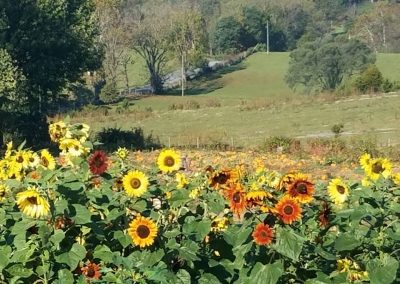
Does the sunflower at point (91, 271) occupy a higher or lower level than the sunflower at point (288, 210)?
lower

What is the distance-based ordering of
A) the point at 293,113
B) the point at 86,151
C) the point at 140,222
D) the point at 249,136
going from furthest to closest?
the point at 293,113 → the point at 249,136 → the point at 86,151 → the point at 140,222

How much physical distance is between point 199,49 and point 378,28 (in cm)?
2914

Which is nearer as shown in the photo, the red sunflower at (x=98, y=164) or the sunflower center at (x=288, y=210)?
the sunflower center at (x=288, y=210)

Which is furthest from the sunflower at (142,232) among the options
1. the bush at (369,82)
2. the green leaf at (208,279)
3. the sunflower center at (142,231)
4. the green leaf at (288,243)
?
the bush at (369,82)

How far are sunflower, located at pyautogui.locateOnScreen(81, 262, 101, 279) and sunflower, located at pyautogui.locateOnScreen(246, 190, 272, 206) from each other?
72 centimetres

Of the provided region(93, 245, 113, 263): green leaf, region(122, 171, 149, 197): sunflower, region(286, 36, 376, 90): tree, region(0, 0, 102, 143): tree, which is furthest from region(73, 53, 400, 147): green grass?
region(93, 245, 113, 263): green leaf

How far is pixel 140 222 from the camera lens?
3320 mm

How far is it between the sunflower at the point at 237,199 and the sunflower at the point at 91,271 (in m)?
0.64

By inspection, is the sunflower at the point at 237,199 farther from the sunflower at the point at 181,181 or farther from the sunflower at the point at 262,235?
the sunflower at the point at 181,181

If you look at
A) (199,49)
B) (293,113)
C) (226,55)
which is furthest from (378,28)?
(293,113)

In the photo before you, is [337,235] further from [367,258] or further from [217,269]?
[217,269]

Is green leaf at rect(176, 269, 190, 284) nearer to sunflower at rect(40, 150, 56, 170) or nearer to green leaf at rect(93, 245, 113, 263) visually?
green leaf at rect(93, 245, 113, 263)

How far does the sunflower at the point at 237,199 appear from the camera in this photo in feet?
10.9

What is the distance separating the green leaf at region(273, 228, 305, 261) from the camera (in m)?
3.12
